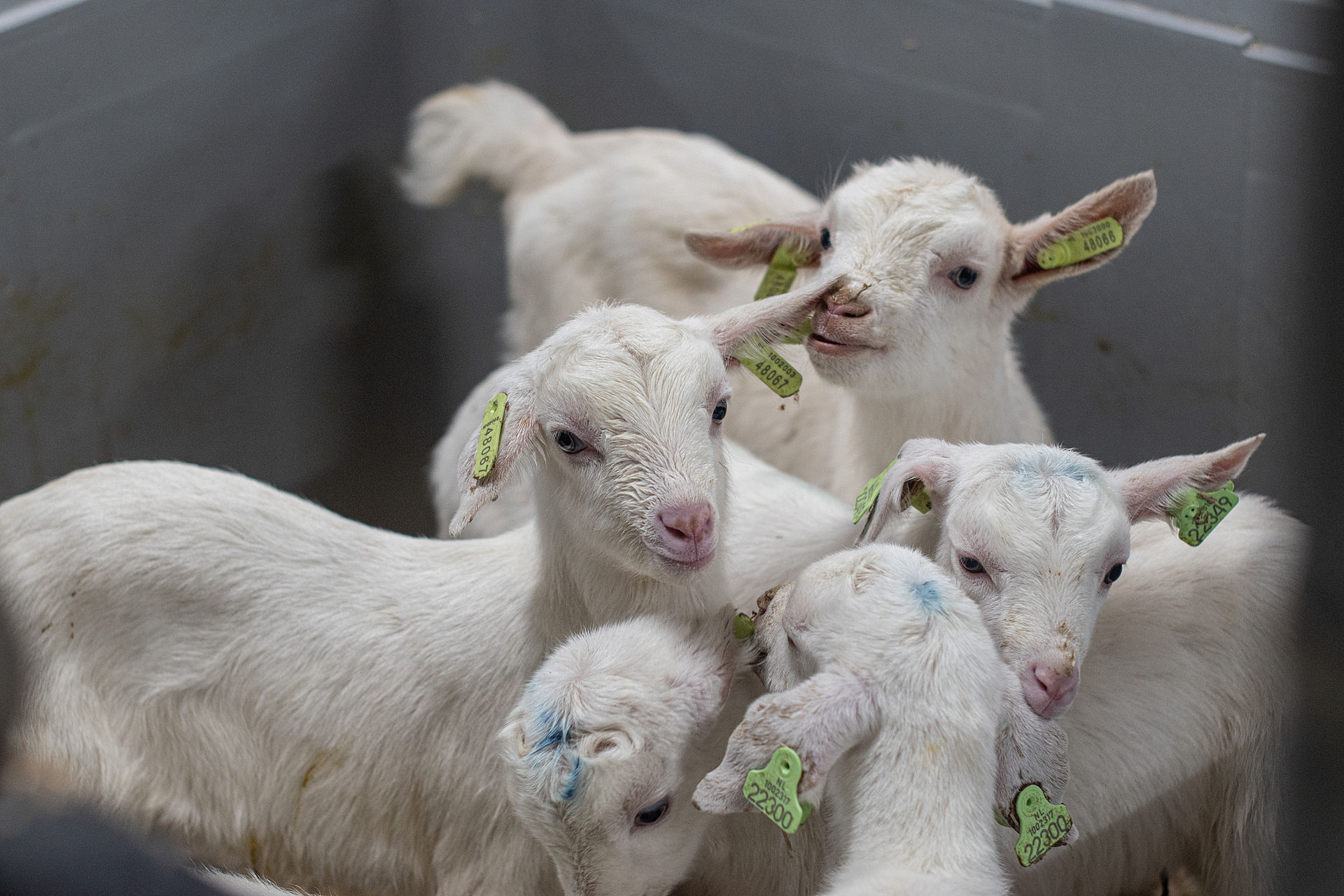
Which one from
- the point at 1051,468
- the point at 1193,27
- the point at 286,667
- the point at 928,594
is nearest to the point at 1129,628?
the point at 1051,468

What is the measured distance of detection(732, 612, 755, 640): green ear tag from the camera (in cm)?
202

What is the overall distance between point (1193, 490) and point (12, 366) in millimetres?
2876

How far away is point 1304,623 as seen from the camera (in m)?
1.12

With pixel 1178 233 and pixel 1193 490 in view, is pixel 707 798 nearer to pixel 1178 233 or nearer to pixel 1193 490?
pixel 1193 490

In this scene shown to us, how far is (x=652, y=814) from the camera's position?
1850mm

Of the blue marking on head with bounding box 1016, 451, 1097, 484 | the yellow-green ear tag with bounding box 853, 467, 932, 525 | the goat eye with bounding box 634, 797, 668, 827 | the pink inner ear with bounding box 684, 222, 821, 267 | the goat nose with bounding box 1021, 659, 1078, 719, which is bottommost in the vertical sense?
the goat eye with bounding box 634, 797, 668, 827

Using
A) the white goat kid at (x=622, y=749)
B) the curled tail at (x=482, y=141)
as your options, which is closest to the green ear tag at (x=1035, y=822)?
the white goat kid at (x=622, y=749)

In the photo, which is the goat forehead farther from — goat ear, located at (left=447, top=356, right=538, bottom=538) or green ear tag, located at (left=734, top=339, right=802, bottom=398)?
goat ear, located at (left=447, top=356, right=538, bottom=538)

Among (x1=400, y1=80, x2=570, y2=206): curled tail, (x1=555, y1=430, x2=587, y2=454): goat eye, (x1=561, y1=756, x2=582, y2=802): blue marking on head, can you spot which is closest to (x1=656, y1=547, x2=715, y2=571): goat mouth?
(x1=555, y1=430, x2=587, y2=454): goat eye

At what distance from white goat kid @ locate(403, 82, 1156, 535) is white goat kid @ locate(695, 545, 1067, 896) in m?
0.75

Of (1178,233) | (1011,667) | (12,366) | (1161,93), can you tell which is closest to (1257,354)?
(1178,233)

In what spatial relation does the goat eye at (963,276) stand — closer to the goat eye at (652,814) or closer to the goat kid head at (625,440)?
Result: the goat kid head at (625,440)

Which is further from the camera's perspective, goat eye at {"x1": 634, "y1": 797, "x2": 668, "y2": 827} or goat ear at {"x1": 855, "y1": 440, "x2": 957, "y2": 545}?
goat ear at {"x1": 855, "y1": 440, "x2": 957, "y2": 545}

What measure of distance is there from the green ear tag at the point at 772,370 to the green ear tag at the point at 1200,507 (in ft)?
2.20
